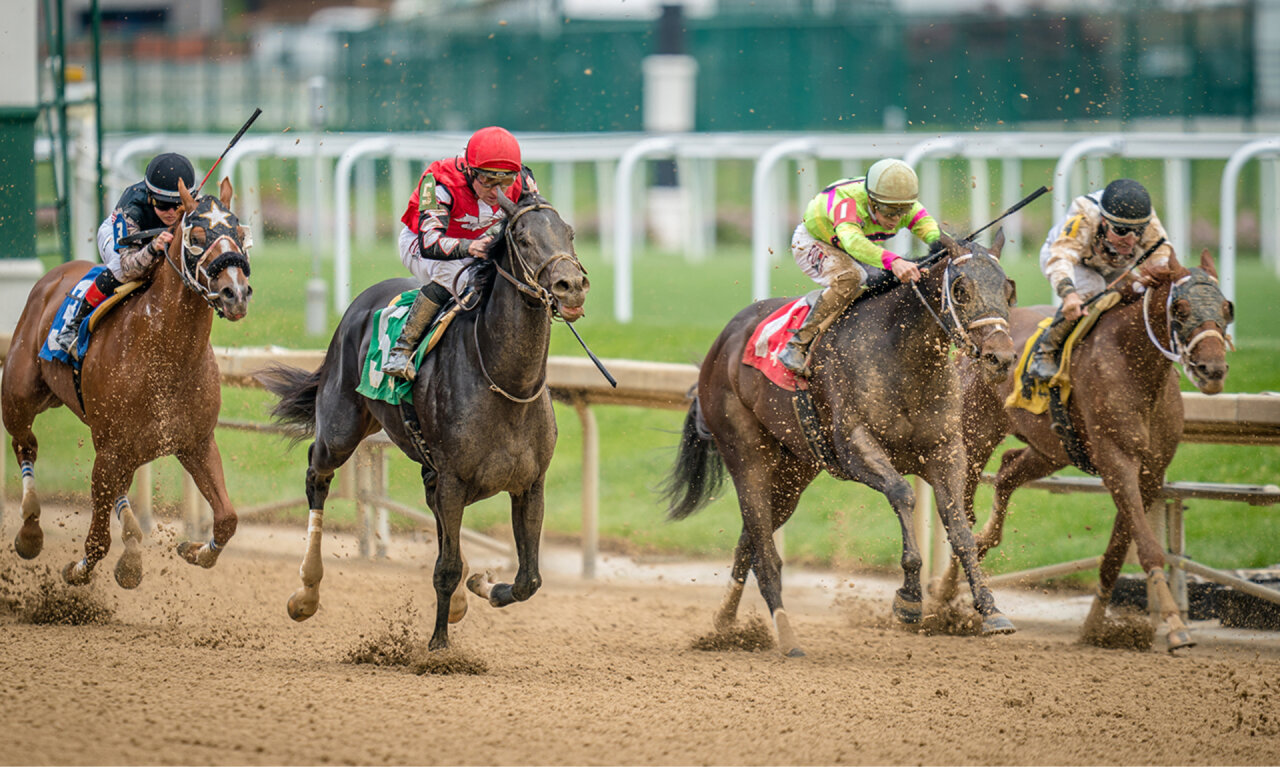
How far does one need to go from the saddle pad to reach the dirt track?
0.98 metres

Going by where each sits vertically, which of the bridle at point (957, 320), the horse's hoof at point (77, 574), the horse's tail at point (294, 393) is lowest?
the horse's hoof at point (77, 574)

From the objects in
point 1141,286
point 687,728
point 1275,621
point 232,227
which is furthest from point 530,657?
point 1275,621

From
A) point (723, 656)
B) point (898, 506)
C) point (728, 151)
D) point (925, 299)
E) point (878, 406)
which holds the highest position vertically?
point (728, 151)

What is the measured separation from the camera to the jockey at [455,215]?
496cm

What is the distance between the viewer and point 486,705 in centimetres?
442

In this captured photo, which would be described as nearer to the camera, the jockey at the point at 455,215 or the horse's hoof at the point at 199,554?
the jockey at the point at 455,215

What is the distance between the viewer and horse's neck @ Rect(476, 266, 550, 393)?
16.1ft

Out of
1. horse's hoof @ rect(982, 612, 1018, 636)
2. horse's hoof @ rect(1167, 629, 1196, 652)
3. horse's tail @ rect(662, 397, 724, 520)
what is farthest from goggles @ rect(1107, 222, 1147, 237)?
horse's tail @ rect(662, 397, 724, 520)

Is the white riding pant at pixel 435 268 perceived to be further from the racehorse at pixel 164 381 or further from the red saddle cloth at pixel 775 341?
the red saddle cloth at pixel 775 341

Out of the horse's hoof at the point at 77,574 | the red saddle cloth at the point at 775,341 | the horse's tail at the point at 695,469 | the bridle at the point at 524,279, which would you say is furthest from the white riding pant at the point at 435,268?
the horse's hoof at the point at 77,574

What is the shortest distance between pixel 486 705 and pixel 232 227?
7.17 ft

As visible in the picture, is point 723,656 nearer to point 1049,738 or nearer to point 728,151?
point 1049,738

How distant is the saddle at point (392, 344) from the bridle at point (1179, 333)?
2.79 meters

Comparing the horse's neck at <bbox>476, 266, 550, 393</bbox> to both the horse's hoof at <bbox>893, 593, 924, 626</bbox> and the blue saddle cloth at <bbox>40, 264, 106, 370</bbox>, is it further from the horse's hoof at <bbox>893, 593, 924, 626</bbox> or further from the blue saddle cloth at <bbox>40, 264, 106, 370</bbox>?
the blue saddle cloth at <bbox>40, 264, 106, 370</bbox>
